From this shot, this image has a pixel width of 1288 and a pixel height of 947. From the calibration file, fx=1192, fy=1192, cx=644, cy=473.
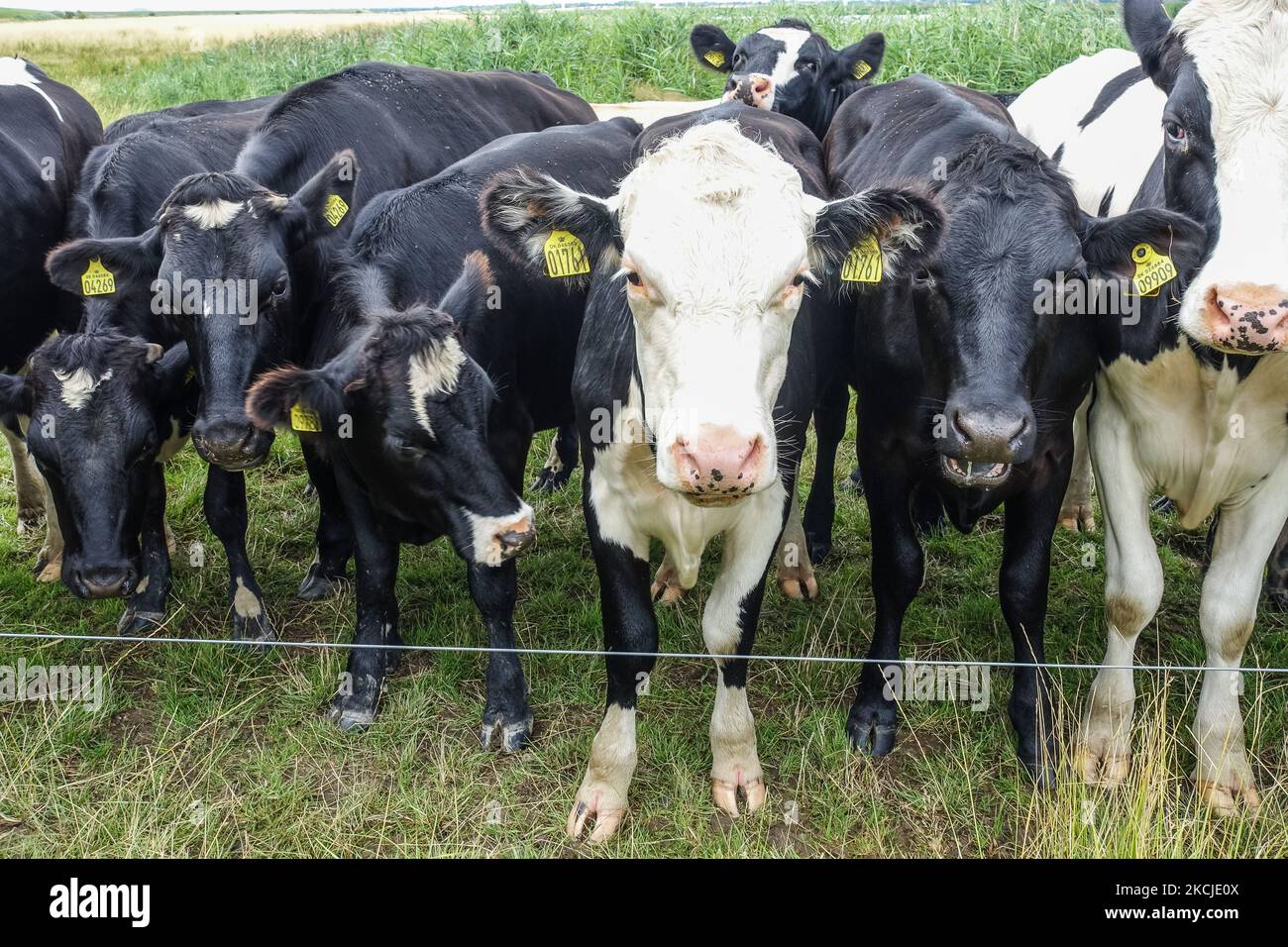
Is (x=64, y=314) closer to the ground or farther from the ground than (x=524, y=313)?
closer to the ground

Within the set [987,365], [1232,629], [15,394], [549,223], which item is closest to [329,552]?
[15,394]

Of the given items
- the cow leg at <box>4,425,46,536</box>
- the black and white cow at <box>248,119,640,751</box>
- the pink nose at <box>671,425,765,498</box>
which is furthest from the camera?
the cow leg at <box>4,425,46,536</box>

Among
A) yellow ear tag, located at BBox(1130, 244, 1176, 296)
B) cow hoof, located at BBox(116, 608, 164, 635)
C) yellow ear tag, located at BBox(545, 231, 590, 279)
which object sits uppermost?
yellow ear tag, located at BBox(1130, 244, 1176, 296)

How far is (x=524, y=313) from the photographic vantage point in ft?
16.5

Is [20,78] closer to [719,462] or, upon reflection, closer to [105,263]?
[105,263]

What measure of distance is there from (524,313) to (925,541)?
2380 mm

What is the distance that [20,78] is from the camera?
6.96 metres

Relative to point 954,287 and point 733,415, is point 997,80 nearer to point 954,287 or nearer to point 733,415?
point 954,287

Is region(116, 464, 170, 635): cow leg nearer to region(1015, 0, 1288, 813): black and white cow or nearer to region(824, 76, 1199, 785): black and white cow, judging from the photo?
region(824, 76, 1199, 785): black and white cow

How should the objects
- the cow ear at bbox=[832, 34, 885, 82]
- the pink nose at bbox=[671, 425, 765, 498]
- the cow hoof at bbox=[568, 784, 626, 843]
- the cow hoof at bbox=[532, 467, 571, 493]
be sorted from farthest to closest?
1. the cow ear at bbox=[832, 34, 885, 82]
2. the cow hoof at bbox=[532, 467, 571, 493]
3. the cow hoof at bbox=[568, 784, 626, 843]
4. the pink nose at bbox=[671, 425, 765, 498]

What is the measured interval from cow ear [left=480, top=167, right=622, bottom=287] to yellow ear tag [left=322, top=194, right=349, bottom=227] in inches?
63.0

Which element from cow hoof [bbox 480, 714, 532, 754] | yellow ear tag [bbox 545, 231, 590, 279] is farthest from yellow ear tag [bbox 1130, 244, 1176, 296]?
cow hoof [bbox 480, 714, 532, 754]

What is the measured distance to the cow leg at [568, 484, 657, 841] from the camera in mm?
4020
